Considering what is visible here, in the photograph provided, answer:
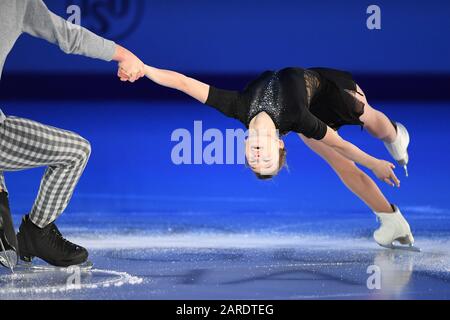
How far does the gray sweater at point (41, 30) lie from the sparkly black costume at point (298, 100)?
0.76 meters

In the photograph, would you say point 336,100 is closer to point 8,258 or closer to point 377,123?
point 377,123

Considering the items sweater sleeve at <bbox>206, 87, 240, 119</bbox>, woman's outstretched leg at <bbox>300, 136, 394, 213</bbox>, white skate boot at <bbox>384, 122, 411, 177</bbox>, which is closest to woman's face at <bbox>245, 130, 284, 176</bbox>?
sweater sleeve at <bbox>206, 87, 240, 119</bbox>

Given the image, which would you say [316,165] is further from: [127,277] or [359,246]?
[127,277]

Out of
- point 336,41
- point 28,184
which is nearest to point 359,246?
point 28,184

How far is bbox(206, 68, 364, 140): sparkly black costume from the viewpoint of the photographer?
195 inches

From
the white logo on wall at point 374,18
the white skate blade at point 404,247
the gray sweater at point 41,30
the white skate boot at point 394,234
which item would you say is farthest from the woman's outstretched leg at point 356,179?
the white logo on wall at point 374,18

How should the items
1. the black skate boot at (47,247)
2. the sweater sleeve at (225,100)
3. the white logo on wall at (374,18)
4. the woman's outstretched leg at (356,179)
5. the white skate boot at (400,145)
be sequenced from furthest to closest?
the white logo on wall at (374,18) < the white skate boot at (400,145) < the woman's outstretched leg at (356,179) < the sweater sleeve at (225,100) < the black skate boot at (47,247)

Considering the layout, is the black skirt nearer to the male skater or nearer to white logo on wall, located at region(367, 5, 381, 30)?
the male skater

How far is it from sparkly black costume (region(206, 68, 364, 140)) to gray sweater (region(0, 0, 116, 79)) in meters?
0.76

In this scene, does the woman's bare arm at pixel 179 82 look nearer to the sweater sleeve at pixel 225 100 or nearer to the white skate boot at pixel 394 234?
the sweater sleeve at pixel 225 100

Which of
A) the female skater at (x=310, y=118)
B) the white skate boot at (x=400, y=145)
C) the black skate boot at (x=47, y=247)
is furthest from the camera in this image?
the white skate boot at (x=400, y=145)

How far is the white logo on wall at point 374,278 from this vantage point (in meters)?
4.39

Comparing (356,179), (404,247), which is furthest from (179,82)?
(404,247)

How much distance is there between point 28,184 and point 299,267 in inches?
109
